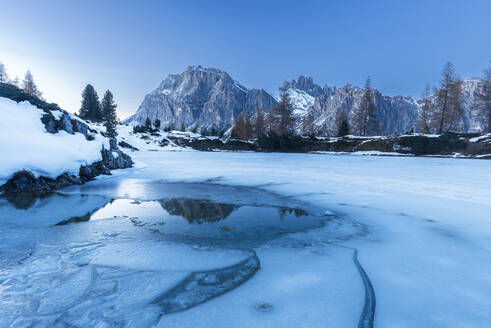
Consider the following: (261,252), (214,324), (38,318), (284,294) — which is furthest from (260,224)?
(38,318)

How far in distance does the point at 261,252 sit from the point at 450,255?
102 inches

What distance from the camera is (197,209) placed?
526 cm

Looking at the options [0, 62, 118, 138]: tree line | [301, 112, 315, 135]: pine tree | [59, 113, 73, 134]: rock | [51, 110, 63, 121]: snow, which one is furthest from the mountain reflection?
[0, 62, 118, 138]: tree line

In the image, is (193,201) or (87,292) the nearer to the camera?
(87,292)

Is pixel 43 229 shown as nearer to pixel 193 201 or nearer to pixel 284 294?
pixel 193 201

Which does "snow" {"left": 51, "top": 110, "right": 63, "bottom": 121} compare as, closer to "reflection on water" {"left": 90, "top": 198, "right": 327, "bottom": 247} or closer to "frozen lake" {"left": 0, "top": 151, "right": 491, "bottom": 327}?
"frozen lake" {"left": 0, "top": 151, "right": 491, "bottom": 327}

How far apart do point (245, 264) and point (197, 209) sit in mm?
2757

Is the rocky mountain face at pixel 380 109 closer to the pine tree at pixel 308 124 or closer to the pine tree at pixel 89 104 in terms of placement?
the pine tree at pixel 308 124

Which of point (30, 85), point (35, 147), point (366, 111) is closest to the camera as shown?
point (35, 147)

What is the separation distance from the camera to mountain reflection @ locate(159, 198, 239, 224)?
4664 mm

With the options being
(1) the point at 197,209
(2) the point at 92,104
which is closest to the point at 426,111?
(1) the point at 197,209

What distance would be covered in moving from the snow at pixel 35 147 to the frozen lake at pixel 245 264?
94.7 inches

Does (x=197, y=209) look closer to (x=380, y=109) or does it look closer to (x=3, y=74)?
(x=3, y=74)

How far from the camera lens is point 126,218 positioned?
15.1ft
